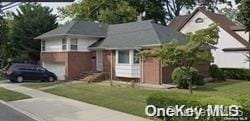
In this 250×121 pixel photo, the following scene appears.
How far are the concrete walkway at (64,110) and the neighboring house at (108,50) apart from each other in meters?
8.81

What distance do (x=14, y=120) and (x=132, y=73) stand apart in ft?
55.7

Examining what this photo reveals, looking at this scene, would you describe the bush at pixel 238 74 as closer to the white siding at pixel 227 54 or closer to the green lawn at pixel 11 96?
the white siding at pixel 227 54

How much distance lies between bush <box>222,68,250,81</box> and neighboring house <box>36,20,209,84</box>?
302 centimetres

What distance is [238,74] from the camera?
3581 centimetres

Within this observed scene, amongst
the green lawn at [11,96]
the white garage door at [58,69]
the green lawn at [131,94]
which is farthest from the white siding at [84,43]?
the green lawn at [11,96]

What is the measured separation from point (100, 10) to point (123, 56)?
23.4 metres

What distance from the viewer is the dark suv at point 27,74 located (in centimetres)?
3794

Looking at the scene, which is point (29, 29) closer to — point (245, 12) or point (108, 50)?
point (108, 50)

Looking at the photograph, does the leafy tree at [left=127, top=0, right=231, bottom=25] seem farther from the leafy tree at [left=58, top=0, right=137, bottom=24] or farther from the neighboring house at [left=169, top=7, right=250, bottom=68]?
the neighboring house at [left=169, top=7, right=250, bottom=68]

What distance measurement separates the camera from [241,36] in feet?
155

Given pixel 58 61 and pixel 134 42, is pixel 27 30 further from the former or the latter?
pixel 134 42

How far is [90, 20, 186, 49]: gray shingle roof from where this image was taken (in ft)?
106

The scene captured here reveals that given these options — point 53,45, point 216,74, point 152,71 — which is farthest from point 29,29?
point 216,74

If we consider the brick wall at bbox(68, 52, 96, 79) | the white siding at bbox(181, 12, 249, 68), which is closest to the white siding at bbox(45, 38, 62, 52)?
the brick wall at bbox(68, 52, 96, 79)
